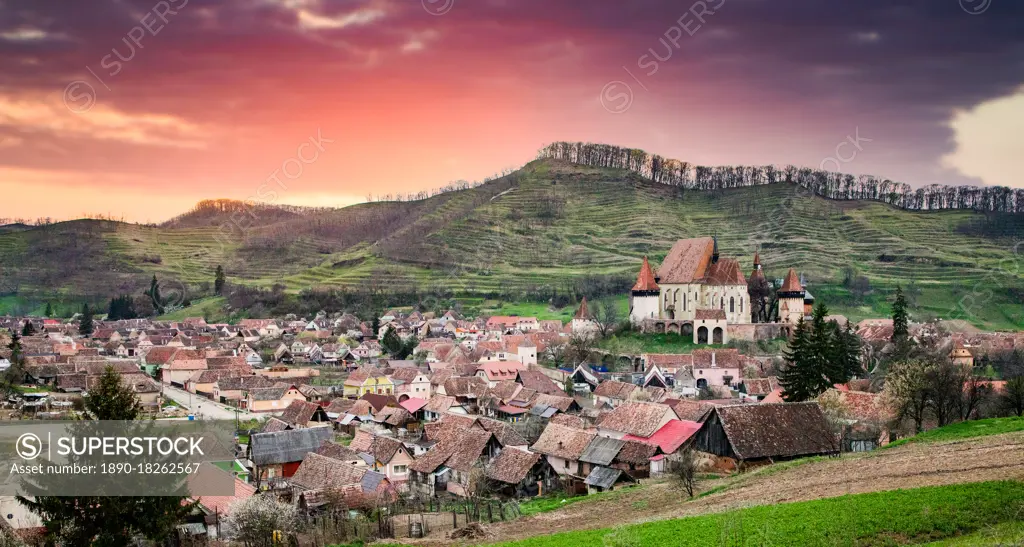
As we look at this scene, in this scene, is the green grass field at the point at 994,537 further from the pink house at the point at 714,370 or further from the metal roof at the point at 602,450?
the pink house at the point at 714,370

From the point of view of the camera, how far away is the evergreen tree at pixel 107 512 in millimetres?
17266

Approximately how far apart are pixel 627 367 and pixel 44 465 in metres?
50.1

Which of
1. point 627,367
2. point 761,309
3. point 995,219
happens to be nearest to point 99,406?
point 627,367

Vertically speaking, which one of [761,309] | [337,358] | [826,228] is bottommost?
[337,358]

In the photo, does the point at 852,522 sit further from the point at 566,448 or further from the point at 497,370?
the point at 497,370

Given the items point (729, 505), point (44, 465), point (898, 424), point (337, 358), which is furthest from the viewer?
point (337, 358)

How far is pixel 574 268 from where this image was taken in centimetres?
13200

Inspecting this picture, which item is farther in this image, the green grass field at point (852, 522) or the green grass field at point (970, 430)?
the green grass field at point (970, 430)

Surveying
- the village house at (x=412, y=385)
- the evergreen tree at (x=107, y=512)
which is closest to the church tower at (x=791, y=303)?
the village house at (x=412, y=385)

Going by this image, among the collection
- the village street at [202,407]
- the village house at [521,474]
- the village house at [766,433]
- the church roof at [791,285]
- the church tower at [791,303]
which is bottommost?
the village street at [202,407]

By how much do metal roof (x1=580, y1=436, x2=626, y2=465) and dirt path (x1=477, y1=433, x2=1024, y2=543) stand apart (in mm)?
4321

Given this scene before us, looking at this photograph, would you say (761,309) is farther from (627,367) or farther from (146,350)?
(146,350)

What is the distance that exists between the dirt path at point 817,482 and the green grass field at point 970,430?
1.20 metres

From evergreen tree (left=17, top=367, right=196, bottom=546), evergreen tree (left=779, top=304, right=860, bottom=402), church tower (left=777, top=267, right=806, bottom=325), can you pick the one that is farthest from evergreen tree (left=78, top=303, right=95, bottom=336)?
evergreen tree (left=17, top=367, right=196, bottom=546)
